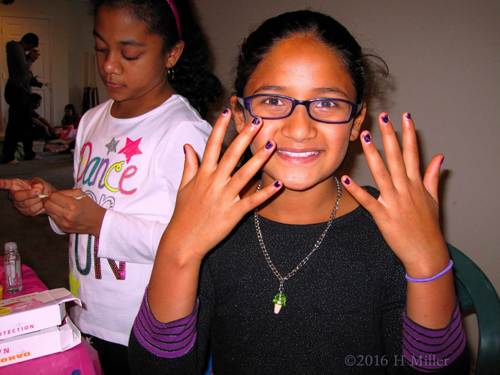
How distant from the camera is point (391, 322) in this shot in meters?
0.87

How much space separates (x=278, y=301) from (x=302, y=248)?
0.49ft

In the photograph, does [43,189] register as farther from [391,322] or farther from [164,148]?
[391,322]

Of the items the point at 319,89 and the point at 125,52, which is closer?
the point at 319,89

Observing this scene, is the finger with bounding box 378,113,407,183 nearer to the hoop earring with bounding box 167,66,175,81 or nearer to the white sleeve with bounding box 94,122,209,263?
the white sleeve with bounding box 94,122,209,263

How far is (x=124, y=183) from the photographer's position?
1106 millimetres

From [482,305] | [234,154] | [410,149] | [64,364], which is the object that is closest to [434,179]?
[410,149]

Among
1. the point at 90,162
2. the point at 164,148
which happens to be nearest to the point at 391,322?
the point at 164,148

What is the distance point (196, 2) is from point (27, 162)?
15.9 ft

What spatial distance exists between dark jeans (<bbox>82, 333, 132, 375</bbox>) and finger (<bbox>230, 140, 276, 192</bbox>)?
2.28 feet

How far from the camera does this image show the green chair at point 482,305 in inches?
A: 42.2

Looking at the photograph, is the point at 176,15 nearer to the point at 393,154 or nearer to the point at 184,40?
the point at 184,40

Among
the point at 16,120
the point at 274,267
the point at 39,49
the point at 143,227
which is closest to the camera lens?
the point at 274,267

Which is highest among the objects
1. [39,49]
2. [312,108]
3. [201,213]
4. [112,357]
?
[312,108]

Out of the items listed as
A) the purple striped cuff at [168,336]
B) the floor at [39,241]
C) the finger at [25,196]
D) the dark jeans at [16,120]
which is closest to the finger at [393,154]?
the purple striped cuff at [168,336]
